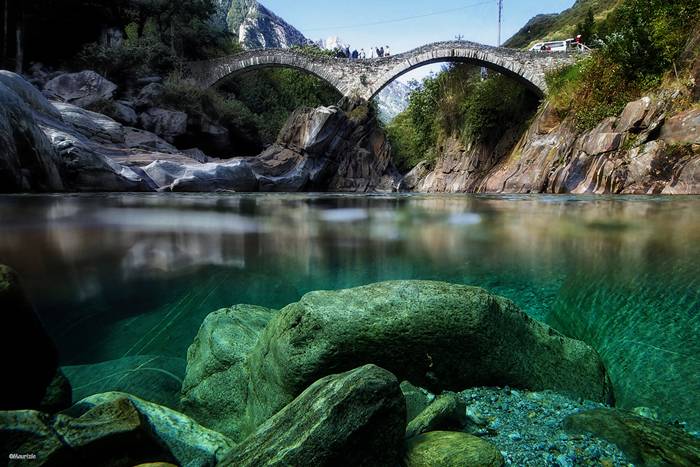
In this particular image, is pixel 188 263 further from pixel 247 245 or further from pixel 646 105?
pixel 646 105

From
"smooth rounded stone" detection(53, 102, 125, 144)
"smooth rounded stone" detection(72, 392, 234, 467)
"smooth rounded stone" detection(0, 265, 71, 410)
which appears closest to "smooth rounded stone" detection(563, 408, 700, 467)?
"smooth rounded stone" detection(72, 392, 234, 467)

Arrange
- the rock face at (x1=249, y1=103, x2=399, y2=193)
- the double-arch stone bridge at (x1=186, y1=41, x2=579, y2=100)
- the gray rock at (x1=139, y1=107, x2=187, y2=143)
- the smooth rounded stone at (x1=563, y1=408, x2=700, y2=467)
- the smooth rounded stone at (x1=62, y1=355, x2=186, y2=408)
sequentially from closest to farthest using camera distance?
1. the smooth rounded stone at (x1=563, y1=408, x2=700, y2=467)
2. the smooth rounded stone at (x1=62, y1=355, x2=186, y2=408)
3. the gray rock at (x1=139, y1=107, x2=187, y2=143)
4. the rock face at (x1=249, y1=103, x2=399, y2=193)
5. the double-arch stone bridge at (x1=186, y1=41, x2=579, y2=100)

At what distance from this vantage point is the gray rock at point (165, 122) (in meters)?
21.0

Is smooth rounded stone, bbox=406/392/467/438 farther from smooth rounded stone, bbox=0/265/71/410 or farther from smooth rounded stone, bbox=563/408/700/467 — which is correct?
smooth rounded stone, bbox=0/265/71/410

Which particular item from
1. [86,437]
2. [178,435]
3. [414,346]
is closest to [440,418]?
[414,346]

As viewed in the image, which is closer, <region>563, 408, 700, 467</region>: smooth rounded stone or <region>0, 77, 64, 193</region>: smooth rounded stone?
<region>563, 408, 700, 467</region>: smooth rounded stone

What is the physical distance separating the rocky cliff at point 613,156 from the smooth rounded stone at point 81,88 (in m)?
19.5

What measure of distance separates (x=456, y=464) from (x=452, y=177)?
25.8 metres

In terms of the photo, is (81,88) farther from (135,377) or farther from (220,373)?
(220,373)

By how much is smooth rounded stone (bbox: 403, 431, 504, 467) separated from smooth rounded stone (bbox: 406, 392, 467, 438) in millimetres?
102

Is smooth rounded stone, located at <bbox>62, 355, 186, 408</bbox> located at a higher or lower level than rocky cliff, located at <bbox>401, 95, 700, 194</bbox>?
lower

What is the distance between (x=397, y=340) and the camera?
2164 millimetres

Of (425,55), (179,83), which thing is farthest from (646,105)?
(179,83)

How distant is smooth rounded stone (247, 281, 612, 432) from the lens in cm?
203
